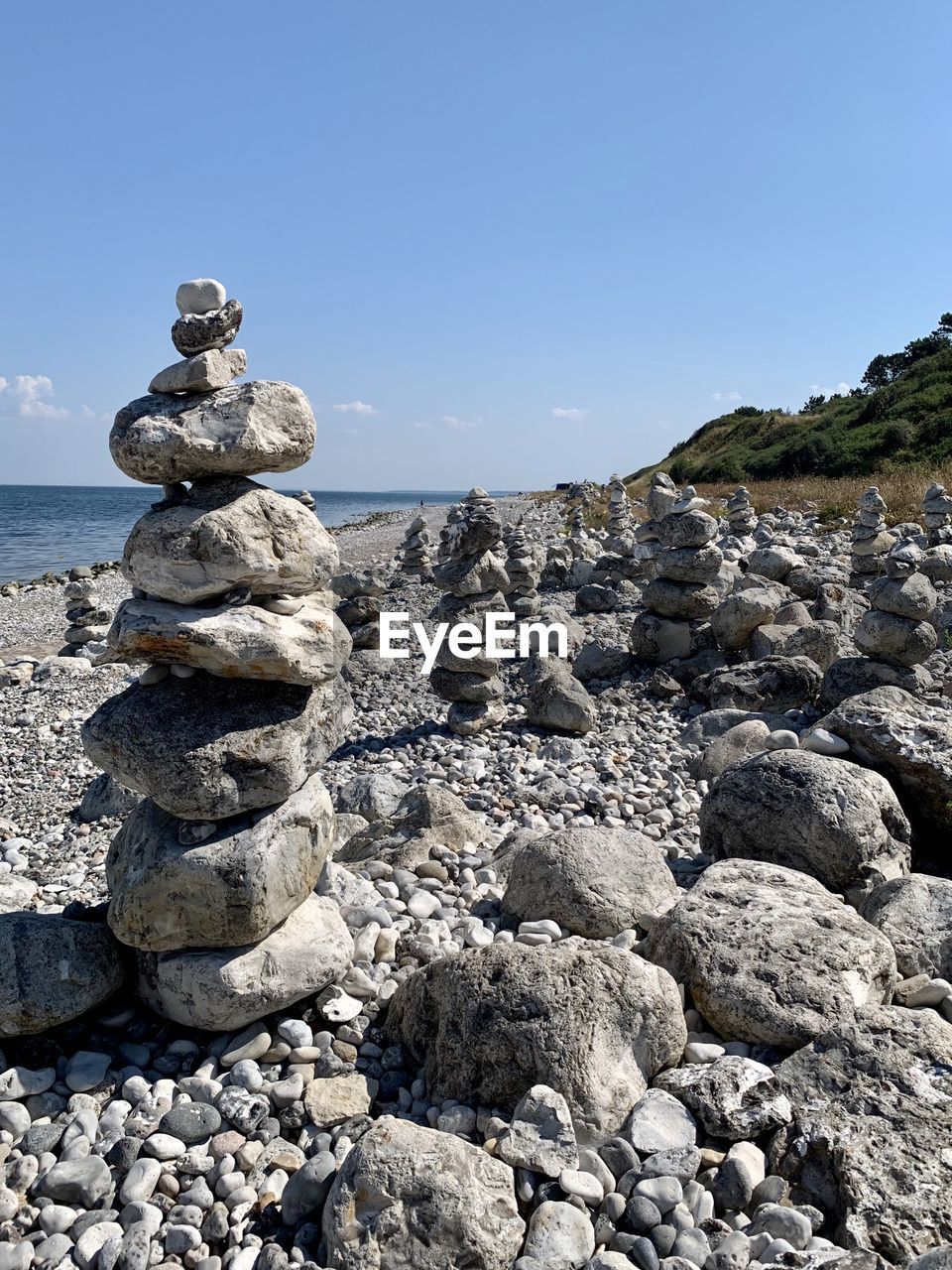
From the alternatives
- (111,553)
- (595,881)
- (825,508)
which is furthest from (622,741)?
(111,553)

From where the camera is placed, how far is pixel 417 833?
21.7 ft

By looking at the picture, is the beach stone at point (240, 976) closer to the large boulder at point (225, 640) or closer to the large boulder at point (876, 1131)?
the large boulder at point (225, 640)

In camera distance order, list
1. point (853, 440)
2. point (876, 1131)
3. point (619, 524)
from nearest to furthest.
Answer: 1. point (876, 1131)
2. point (619, 524)
3. point (853, 440)

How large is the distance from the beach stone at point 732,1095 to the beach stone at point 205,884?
6.72 feet

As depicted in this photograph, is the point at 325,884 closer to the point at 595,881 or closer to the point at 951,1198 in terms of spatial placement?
the point at 595,881

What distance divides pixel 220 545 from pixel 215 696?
82cm

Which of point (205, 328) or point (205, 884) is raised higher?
point (205, 328)

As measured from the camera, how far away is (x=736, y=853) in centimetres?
591

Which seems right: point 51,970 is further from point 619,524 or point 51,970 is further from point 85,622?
point 619,524

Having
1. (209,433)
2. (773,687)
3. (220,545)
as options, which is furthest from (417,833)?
(773,687)

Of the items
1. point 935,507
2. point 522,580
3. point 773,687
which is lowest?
point 773,687

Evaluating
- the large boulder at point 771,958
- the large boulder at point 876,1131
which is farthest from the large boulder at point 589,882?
the large boulder at point 876,1131

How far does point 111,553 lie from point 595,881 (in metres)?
40.8

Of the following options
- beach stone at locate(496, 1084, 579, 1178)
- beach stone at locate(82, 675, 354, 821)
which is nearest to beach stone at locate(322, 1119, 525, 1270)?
beach stone at locate(496, 1084, 579, 1178)
